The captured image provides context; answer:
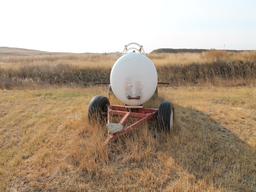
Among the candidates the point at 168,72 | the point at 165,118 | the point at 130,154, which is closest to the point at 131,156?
the point at 130,154

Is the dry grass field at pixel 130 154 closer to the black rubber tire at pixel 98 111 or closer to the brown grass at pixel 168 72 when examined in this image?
the black rubber tire at pixel 98 111

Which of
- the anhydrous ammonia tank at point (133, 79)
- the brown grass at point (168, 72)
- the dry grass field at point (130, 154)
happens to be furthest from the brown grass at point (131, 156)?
the brown grass at point (168, 72)

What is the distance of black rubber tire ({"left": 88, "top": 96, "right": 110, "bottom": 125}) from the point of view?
578 cm

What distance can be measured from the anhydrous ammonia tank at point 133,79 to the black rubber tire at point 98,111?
0.42m

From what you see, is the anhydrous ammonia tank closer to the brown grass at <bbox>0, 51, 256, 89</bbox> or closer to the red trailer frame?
the red trailer frame

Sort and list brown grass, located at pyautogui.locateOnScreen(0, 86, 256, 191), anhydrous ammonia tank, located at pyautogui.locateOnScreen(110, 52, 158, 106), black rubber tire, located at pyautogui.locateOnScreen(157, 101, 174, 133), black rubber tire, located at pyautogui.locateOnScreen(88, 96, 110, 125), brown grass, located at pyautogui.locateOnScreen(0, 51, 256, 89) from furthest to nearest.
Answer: brown grass, located at pyautogui.locateOnScreen(0, 51, 256, 89) → black rubber tire, located at pyautogui.locateOnScreen(88, 96, 110, 125) → anhydrous ammonia tank, located at pyautogui.locateOnScreen(110, 52, 158, 106) → black rubber tire, located at pyautogui.locateOnScreen(157, 101, 174, 133) → brown grass, located at pyautogui.locateOnScreen(0, 86, 256, 191)

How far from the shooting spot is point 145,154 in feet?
15.3

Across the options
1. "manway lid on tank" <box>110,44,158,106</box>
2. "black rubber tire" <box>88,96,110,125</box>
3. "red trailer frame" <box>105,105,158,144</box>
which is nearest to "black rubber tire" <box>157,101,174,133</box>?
"red trailer frame" <box>105,105,158,144</box>

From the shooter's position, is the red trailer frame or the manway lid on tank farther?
the manway lid on tank

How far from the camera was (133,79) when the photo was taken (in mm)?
5520

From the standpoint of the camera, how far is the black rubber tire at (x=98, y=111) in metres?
5.78

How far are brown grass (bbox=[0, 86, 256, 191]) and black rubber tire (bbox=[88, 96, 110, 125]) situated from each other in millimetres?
179

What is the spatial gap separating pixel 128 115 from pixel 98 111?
63cm

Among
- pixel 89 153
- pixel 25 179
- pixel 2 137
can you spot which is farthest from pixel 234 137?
pixel 2 137
